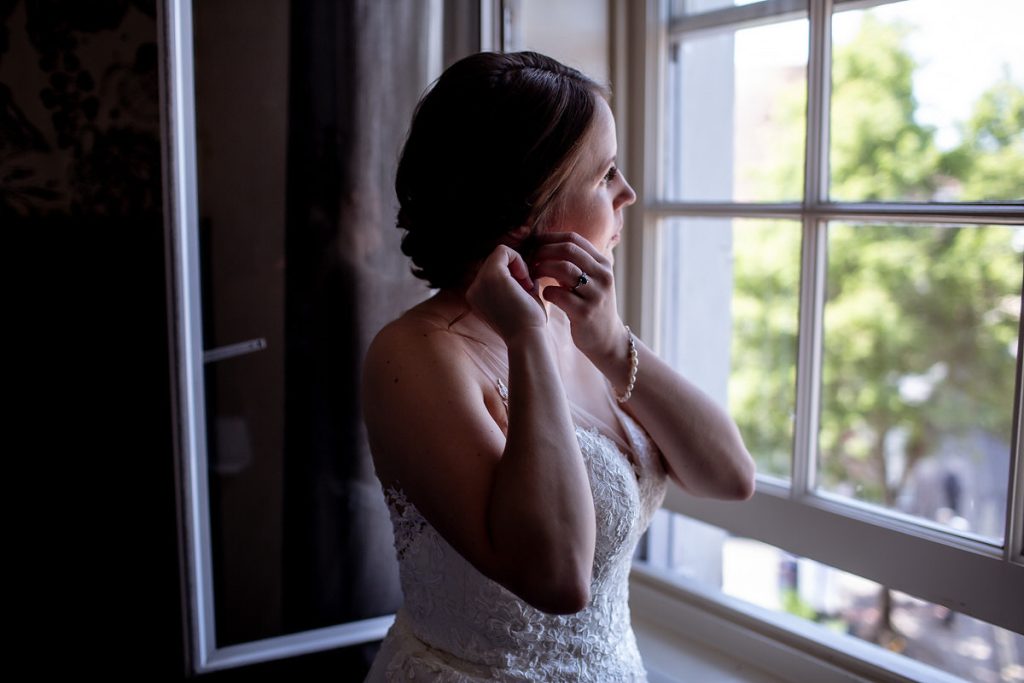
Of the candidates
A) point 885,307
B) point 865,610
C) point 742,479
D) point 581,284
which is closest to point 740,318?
point 885,307

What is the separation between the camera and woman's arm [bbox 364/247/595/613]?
3.11 feet

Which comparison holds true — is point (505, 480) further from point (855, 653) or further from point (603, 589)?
point (855, 653)

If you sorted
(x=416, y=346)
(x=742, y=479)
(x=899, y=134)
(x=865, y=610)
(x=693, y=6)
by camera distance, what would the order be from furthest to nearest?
1. (x=899, y=134)
2. (x=865, y=610)
3. (x=693, y=6)
4. (x=742, y=479)
5. (x=416, y=346)

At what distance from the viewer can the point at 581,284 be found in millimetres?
1118

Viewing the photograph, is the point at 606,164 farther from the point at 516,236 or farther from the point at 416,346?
the point at 416,346

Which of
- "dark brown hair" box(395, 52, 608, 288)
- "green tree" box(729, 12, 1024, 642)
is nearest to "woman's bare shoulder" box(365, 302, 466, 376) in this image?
"dark brown hair" box(395, 52, 608, 288)

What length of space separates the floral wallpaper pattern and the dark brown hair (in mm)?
724

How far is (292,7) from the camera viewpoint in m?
1.55

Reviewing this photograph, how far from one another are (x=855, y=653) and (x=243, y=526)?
42.8 inches

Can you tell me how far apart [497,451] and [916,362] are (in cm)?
631

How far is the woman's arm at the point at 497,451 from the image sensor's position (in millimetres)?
948

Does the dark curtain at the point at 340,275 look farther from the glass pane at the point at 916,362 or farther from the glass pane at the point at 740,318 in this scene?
the glass pane at the point at 916,362

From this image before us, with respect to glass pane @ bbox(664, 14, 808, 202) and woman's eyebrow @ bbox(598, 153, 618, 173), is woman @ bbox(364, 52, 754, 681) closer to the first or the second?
woman's eyebrow @ bbox(598, 153, 618, 173)

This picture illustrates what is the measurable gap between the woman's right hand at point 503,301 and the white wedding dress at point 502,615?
10 centimetres
